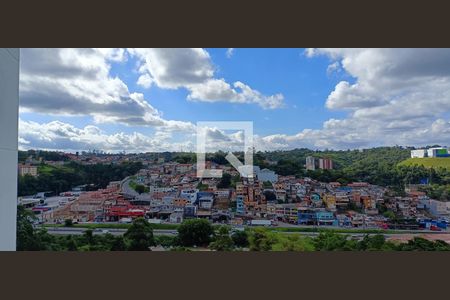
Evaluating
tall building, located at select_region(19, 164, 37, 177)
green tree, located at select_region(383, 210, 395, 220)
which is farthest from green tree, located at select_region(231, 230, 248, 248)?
tall building, located at select_region(19, 164, 37, 177)

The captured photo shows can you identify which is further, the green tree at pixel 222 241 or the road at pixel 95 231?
the road at pixel 95 231

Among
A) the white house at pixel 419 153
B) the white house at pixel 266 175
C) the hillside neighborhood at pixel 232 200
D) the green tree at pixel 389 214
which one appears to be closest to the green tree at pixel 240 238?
the hillside neighborhood at pixel 232 200

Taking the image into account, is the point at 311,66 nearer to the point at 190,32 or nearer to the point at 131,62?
the point at 190,32

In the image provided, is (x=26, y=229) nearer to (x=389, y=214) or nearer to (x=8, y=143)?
(x=8, y=143)

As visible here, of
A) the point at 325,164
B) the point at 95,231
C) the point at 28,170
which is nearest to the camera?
the point at 28,170

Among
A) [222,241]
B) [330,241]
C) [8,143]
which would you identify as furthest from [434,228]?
[8,143]

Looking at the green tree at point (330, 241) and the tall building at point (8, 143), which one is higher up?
the tall building at point (8, 143)

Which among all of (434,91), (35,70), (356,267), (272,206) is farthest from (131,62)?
(434,91)

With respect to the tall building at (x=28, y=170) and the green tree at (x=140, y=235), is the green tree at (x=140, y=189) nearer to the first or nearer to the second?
the green tree at (x=140, y=235)
